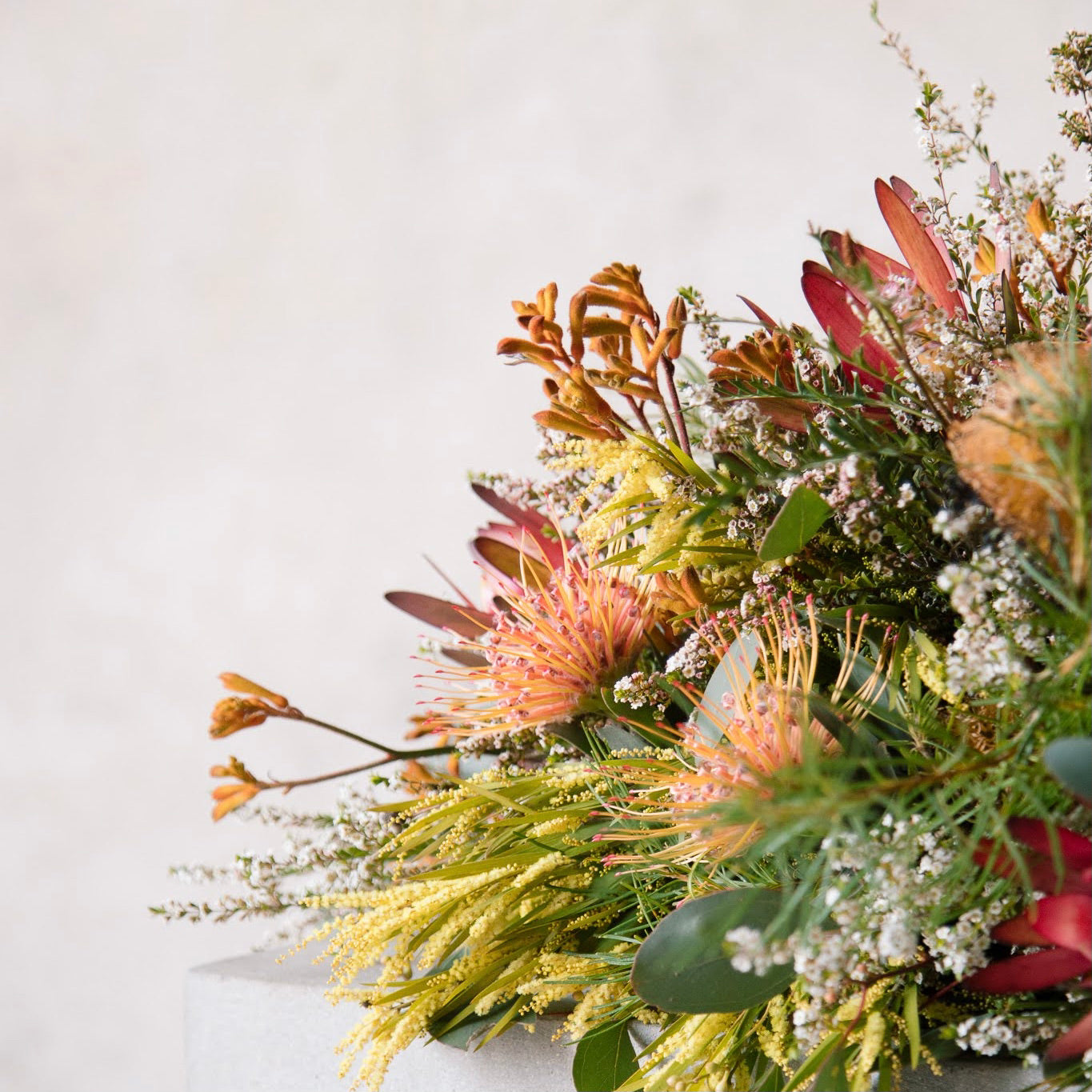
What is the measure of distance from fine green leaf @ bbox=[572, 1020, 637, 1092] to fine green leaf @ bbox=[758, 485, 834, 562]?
0.25 m

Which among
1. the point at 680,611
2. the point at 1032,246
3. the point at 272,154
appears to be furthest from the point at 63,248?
the point at 1032,246

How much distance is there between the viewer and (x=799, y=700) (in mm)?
433

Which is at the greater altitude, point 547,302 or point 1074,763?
point 547,302

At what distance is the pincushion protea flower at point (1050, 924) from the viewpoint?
0.32 metres

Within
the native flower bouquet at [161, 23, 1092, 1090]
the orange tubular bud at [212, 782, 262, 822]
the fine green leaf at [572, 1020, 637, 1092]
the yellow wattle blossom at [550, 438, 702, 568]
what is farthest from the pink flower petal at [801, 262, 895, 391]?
the orange tubular bud at [212, 782, 262, 822]

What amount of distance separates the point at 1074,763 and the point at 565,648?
1.05ft

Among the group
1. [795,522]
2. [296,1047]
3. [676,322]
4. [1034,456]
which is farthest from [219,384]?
[1034,456]

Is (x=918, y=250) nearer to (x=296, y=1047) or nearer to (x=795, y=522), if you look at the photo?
(x=795, y=522)

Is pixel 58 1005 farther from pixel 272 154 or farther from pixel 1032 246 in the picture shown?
pixel 1032 246

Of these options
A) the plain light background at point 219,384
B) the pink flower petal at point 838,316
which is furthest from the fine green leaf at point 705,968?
the plain light background at point 219,384

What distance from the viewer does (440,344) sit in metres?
1.55

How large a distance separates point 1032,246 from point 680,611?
249 millimetres

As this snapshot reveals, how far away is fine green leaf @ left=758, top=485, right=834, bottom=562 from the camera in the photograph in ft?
1.36

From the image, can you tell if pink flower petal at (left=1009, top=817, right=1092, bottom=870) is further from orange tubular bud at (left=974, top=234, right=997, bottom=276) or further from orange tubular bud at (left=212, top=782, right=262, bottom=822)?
orange tubular bud at (left=212, top=782, right=262, bottom=822)
